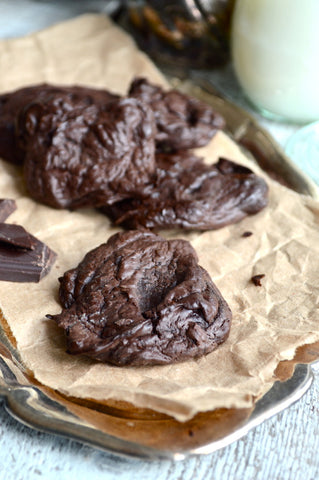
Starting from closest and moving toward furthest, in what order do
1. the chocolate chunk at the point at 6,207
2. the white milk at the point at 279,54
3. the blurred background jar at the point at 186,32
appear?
the chocolate chunk at the point at 6,207, the white milk at the point at 279,54, the blurred background jar at the point at 186,32

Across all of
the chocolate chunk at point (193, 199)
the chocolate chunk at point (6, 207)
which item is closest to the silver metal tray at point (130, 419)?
the chocolate chunk at point (6, 207)

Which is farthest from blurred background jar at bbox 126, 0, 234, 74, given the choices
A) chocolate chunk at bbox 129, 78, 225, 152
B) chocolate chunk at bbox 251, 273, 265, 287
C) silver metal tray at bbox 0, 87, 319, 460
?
silver metal tray at bbox 0, 87, 319, 460

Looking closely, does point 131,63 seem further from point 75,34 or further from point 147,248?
point 147,248

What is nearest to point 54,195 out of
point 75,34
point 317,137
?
point 317,137

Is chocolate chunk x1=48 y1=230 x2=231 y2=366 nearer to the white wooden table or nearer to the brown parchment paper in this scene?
the brown parchment paper

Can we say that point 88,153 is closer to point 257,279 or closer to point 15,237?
point 15,237

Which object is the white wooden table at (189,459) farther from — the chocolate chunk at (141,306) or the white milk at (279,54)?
the white milk at (279,54)

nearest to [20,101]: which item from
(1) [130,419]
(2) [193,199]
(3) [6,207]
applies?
(3) [6,207]
